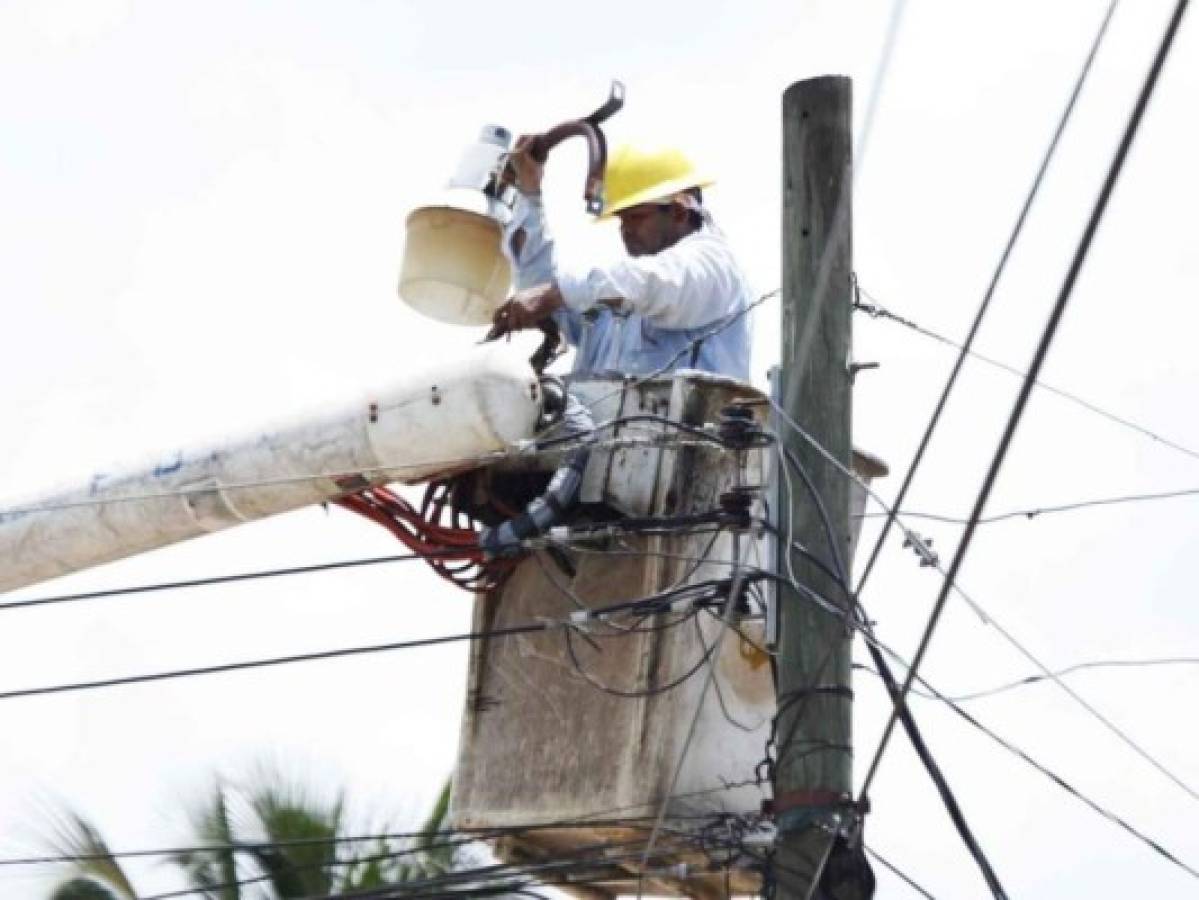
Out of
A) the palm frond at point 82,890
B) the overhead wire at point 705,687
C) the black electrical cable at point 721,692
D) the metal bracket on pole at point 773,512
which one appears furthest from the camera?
the palm frond at point 82,890

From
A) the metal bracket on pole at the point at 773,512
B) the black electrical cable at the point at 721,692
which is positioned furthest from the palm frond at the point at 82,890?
the metal bracket on pole at the point at 773,512

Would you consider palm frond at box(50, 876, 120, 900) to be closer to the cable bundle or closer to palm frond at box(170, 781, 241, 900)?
palm frond at box(170, 781, 241, 900)

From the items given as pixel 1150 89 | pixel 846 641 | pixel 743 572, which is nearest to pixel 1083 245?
pixel 1150 89

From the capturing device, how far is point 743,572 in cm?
938

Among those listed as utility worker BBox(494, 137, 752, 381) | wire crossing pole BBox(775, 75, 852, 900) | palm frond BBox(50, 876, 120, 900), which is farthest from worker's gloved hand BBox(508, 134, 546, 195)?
palm frond BBox(50, 876, 120, 900)

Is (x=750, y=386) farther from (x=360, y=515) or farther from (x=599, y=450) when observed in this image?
(x=360, y=515)

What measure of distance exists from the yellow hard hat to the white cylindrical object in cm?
128

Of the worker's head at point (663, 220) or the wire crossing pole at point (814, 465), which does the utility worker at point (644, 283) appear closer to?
the worker's head at point (663, 220)

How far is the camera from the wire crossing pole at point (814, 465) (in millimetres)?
8617

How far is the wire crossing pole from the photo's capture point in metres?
8.62

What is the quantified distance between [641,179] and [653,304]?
637mm

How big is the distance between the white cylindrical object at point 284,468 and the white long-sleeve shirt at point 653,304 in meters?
0.71

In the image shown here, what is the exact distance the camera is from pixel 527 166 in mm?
10383

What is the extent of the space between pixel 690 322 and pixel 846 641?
5.91ft
